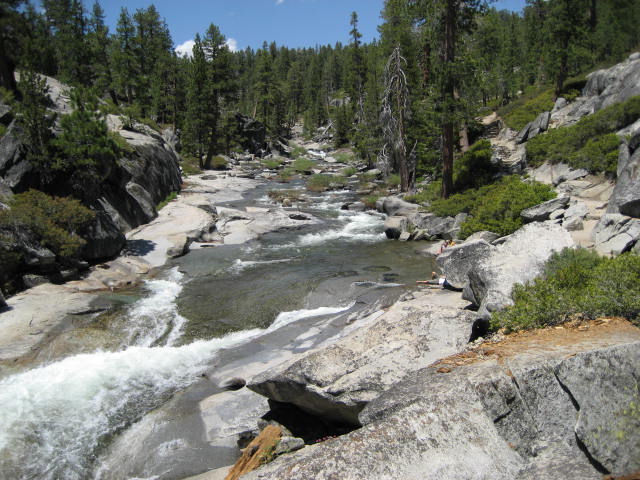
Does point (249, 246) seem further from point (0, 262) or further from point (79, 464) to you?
point (79, 464)

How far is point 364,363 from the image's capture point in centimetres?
681

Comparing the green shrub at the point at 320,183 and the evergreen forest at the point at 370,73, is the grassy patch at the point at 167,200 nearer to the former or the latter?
the evergreen forest at the point at 370,73

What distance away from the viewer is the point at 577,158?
1822 cm

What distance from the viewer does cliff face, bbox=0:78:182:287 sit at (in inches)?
636

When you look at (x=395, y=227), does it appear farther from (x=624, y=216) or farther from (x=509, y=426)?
(x=509, y=426)

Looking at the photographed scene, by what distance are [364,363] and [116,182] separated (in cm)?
1900

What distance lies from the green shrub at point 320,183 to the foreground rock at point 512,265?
28.0 m

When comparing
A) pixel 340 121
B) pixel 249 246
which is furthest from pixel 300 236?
pixel 340 121

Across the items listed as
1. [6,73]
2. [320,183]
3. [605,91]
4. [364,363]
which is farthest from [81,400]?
[320,183]

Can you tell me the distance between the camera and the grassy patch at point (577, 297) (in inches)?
228

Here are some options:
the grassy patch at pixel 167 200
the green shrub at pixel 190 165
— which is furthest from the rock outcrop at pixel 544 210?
the green shrub at pixel 190 165

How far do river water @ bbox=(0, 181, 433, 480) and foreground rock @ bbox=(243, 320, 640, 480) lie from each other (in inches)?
210

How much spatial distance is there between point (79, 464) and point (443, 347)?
6583 mm

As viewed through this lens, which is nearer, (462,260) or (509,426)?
(509,426)
